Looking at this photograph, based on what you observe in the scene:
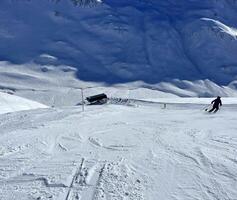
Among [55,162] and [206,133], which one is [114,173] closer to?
[55,162]

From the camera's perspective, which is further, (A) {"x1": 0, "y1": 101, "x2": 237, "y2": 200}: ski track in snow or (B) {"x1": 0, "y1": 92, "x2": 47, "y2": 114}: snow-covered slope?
(B) {"x1": 0, "y1": 92, "x2": 47, "y2": 114}: snow-covered slope

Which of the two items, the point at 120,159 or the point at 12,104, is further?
the point at 12,104

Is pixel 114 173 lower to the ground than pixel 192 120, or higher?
lower

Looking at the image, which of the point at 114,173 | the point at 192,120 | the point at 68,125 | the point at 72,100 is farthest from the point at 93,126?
the point at 72,100

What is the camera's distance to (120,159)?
2169 cm

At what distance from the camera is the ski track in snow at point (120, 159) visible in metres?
18.3

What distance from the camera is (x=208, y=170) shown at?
20391 mm

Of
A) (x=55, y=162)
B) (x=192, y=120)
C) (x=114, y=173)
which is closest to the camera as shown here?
(x=114, y=173)

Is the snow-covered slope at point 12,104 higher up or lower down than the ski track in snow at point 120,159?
higher up

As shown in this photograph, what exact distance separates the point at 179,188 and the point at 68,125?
1402 cm

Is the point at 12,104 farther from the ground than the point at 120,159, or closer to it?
farther from the ground

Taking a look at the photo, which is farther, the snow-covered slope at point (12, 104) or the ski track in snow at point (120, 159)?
the snow-covered slope at point (12, 104)

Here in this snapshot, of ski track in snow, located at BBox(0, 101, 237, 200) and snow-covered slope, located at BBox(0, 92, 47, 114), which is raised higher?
snow-covered slope, located at BBox(0, 92, 47, 114)

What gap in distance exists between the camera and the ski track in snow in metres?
18.3
